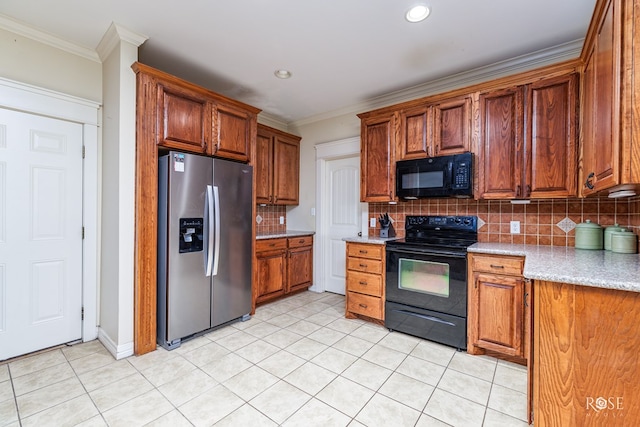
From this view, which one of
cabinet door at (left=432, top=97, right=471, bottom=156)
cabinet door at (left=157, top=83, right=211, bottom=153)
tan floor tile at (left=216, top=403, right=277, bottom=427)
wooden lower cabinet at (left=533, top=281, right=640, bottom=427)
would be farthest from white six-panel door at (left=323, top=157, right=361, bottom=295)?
wooden lower cabinet at (left=533, top=281, right=640, bottom=427)

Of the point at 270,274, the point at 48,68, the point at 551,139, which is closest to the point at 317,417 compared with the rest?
the point at 270,274

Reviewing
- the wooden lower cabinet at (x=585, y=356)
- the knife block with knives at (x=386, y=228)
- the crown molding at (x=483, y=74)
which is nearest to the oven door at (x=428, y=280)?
the knife block with knives at (x=386, y=228)

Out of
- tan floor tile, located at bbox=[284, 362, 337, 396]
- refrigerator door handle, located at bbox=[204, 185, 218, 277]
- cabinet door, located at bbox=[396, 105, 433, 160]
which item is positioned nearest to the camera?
tan floor tile, located at bbox=[284, 362, 337, 396]

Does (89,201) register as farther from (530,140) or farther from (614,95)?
(530,140)

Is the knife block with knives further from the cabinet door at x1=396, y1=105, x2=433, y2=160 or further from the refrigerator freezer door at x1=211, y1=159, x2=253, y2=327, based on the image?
the refrigerator freezer door at x1=211, y1=159, x2=253, y2=327

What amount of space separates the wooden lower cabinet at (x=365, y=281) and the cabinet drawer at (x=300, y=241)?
40.2 inches

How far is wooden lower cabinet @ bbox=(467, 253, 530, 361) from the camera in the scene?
2.15 meters

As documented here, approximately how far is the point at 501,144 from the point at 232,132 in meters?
2.58

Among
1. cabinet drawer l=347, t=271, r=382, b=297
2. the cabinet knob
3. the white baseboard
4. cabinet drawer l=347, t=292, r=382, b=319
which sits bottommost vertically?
the white baseboard

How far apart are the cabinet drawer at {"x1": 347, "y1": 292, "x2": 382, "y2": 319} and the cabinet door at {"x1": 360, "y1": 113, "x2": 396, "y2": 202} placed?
1074 millimetres

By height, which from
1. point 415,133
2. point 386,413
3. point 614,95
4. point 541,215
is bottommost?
point 386,413

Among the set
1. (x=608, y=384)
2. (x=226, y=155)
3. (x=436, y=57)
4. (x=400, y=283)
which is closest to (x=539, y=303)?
(x=608, y=384)

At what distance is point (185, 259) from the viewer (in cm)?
249

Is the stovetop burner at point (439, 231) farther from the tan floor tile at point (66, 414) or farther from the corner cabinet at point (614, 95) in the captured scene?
the tan floor tile at point (66, 414)
